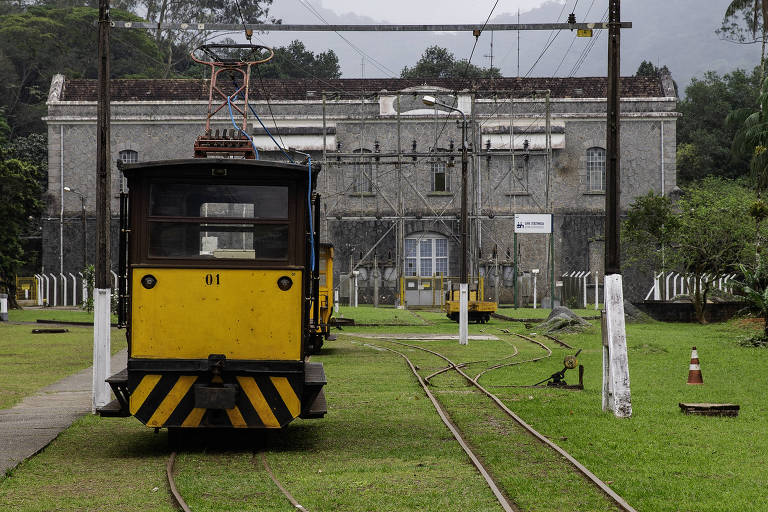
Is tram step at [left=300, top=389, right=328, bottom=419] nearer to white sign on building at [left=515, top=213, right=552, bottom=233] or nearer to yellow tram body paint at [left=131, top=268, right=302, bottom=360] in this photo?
yellow tram body paint at [left=131, top=268, right=302, bottom=360]

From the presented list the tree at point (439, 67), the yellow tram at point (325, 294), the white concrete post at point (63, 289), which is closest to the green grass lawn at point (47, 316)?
the white concrete post at point (63, 289)

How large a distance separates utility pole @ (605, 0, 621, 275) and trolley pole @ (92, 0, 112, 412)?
682 cm

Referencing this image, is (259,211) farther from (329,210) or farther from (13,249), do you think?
(329,210)

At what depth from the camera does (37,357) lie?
2384 centimetres

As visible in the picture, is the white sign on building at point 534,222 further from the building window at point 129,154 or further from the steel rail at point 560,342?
the building window at point 129,154

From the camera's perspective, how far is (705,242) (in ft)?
120

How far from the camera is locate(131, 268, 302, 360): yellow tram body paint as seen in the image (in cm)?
1088

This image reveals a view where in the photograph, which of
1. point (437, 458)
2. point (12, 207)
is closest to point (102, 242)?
point (437, 458)

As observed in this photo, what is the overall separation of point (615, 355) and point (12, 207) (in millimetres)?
35952

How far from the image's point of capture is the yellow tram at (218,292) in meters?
10.8

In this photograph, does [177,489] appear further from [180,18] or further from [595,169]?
[180,18]

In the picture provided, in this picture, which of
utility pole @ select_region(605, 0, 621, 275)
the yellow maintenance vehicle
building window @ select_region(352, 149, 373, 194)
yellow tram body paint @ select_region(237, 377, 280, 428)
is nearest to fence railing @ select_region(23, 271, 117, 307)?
building window @ select_region(352, 149, 373, 194)

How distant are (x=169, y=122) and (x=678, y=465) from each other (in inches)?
1857

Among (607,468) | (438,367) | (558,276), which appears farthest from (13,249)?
(607,468)
